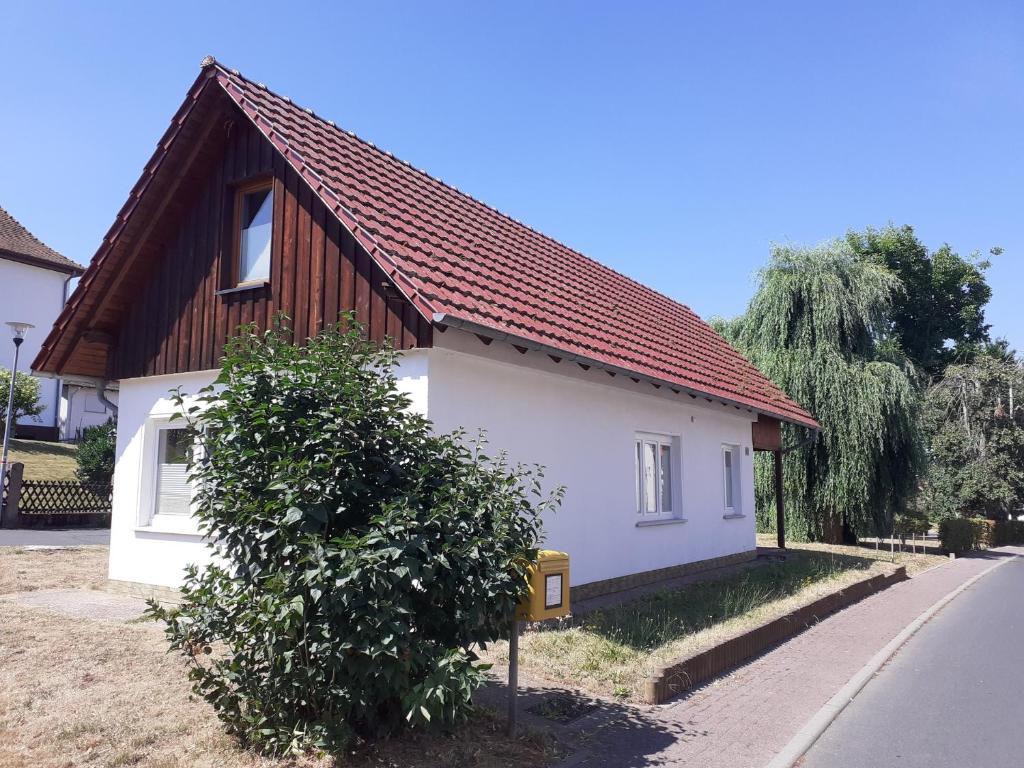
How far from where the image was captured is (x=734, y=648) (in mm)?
7402

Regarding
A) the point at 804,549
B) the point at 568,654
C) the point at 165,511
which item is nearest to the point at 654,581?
the point at 568,654

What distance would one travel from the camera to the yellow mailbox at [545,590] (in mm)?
4984

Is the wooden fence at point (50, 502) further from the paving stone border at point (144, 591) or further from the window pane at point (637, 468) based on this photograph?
the window pane at point (637, 468)

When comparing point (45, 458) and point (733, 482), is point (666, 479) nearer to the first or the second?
point (733, 482)

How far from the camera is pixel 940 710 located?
6.37 metres

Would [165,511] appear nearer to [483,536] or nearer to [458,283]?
[458,283]

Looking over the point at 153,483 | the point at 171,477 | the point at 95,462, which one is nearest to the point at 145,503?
the point at 153,483

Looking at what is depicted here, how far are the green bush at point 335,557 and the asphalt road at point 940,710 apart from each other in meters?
2.70

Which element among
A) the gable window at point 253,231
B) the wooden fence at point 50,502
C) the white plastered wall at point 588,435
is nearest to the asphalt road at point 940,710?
the white plastered wall at point 588,435

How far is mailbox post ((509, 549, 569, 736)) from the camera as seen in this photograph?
4.95m

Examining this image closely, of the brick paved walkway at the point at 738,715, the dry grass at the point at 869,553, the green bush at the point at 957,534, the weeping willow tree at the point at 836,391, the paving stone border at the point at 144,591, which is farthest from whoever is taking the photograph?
the green bush at the point at 957,534

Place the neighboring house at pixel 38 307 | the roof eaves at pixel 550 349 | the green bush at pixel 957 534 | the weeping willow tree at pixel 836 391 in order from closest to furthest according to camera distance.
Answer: the roof eaves at pixel 550 349, the weeping willow tree at pixel 836 391, the green bush at pixel 957 534, the neighboring house at pixel 38 307

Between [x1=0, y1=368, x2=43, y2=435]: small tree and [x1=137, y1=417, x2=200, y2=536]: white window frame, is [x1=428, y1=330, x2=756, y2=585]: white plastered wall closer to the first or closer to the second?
[x1=137, y1=417, x2=200, y2=536]: white window frame

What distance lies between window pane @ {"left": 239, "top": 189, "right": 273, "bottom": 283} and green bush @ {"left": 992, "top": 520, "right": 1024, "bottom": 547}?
32.7m
